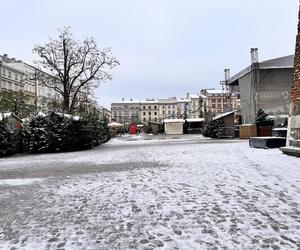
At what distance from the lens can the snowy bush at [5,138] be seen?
19844mm

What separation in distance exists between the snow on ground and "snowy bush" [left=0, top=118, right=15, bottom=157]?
11061mm

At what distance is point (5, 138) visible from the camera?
20.0 meters

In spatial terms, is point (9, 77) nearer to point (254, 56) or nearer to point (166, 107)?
point (254, 56)

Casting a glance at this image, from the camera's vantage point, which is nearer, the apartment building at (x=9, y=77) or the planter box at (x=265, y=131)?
the planter box at (x=265, y=131)

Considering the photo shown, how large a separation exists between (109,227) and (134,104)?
489 feet

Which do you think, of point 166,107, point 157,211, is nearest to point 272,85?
point 157,211

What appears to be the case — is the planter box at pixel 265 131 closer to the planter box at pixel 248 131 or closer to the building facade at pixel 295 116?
the planter box at pixel 248 131

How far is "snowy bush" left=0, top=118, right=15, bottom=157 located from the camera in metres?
19.8

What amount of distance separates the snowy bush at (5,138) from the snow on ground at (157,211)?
11.1 metres

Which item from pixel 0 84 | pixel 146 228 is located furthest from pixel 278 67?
pixel 0 84

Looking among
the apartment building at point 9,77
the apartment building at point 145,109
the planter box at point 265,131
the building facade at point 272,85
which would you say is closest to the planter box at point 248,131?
the planter box at point 265,131

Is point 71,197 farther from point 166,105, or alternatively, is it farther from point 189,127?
point 166,105

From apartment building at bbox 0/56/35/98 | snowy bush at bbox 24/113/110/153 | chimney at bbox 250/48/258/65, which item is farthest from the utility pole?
apartment building at bbox 0/56/35/98

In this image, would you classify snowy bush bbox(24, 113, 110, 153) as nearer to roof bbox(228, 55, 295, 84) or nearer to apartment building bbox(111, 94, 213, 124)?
roof bbox(228, 55, 295, 84)
